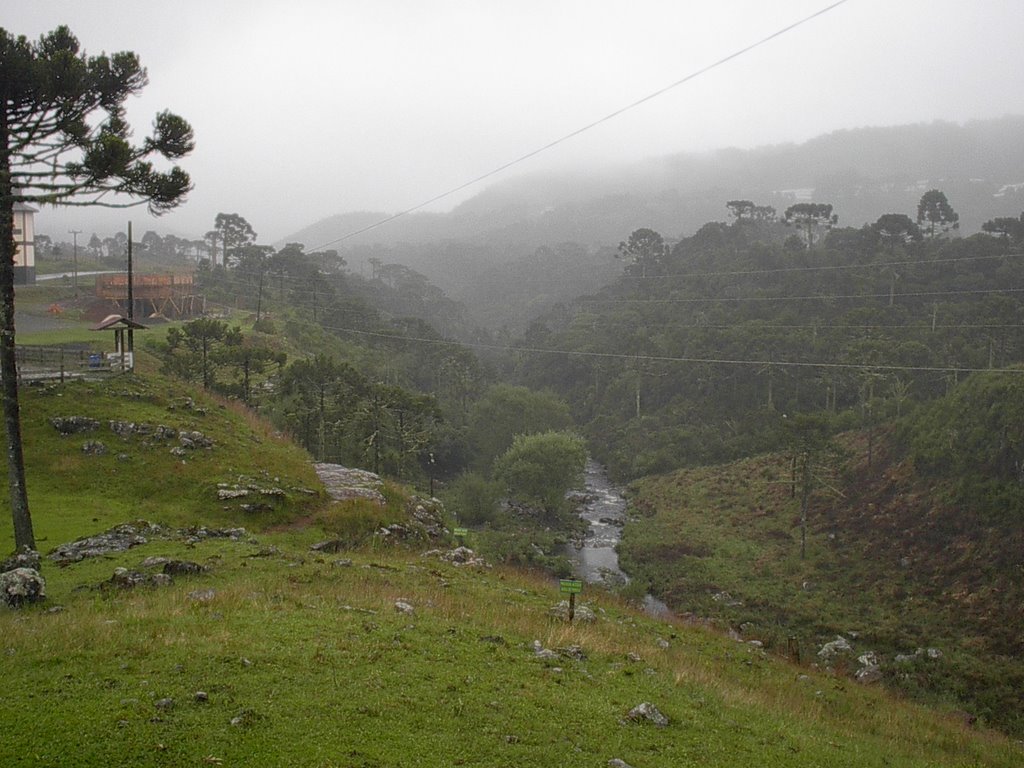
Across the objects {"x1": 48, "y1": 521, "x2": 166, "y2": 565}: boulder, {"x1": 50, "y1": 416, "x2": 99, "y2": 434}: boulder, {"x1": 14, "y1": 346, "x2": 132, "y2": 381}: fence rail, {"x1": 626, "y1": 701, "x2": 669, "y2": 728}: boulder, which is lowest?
{"x1": 48, "y1": 521, "x2": 166, "y2": 565}: boulder

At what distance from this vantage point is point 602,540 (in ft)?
150

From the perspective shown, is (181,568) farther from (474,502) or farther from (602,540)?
(602,540)

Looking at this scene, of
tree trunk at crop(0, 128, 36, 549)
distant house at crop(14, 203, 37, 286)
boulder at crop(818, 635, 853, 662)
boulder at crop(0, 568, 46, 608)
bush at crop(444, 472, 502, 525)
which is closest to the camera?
boulder at crop(0, 568, 46, 608)

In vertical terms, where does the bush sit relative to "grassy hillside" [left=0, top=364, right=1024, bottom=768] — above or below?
below

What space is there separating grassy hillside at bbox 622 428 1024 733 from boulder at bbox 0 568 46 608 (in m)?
20.3

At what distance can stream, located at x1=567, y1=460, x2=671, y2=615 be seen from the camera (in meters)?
35.9

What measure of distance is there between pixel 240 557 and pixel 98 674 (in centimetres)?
752

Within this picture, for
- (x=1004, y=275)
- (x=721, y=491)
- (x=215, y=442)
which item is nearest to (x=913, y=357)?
(x=721, y=491)

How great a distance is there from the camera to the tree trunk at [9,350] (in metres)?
13.3

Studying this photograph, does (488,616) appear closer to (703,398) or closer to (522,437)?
(522,437)

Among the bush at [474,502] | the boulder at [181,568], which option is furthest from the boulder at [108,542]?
the bush at [474,502]

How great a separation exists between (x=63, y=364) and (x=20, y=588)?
18.4m

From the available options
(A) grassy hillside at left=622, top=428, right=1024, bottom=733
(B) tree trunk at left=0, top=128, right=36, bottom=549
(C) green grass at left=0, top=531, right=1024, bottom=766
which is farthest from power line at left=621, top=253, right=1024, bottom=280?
(B) tree trunk at left=0, top=128, right=36, bottom=549

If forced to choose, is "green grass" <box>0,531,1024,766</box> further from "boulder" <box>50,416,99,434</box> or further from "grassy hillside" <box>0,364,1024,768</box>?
"boulder" <box>50,416,99,434</box>
